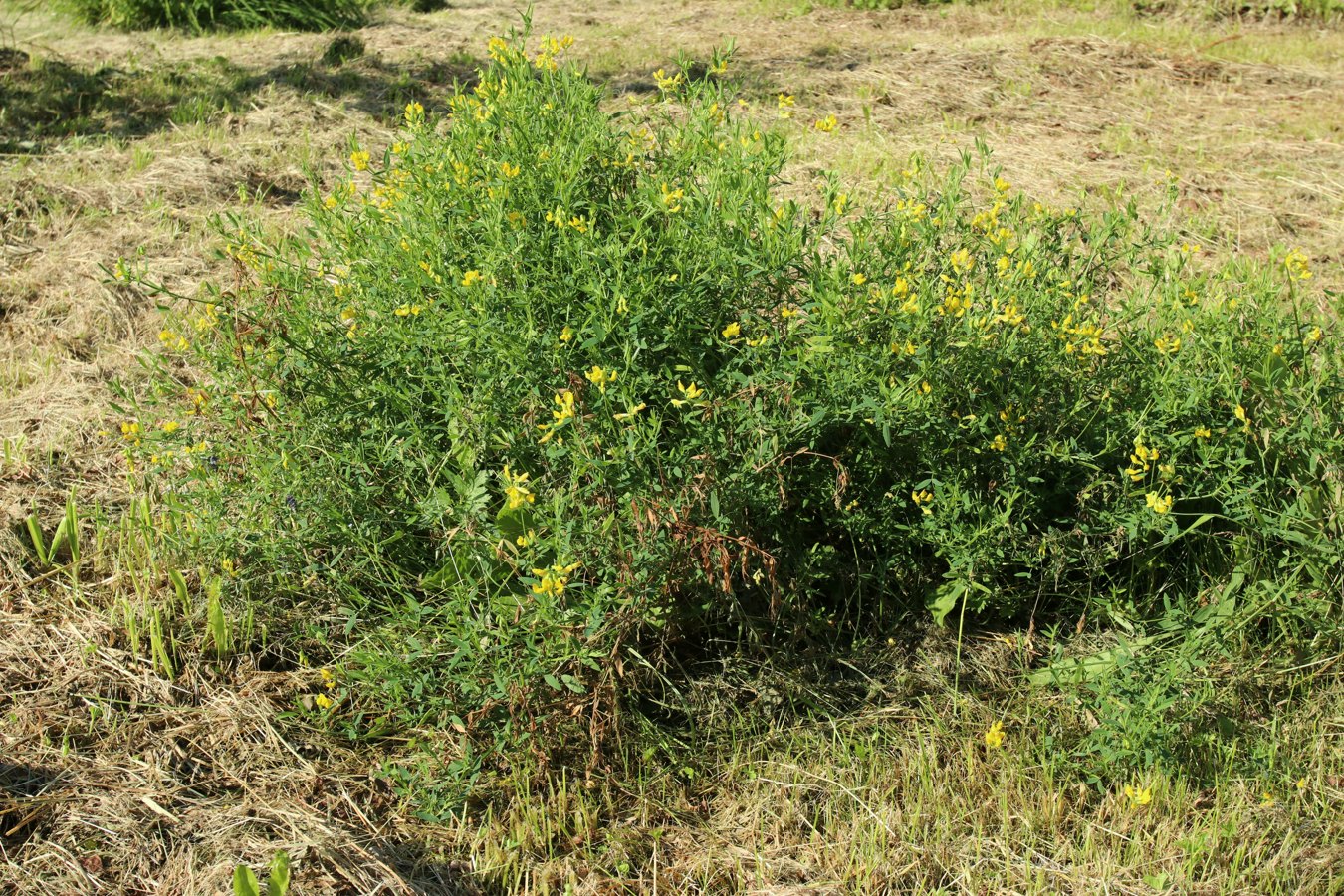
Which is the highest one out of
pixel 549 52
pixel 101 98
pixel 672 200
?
pixel 549 52

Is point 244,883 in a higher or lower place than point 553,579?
lower

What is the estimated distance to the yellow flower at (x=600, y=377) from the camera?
3.01 meters

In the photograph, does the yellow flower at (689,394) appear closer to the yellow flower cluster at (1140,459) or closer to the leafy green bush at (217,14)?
the yellow flower cluster at (1140,459)

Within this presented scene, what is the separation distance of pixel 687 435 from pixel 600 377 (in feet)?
1.23

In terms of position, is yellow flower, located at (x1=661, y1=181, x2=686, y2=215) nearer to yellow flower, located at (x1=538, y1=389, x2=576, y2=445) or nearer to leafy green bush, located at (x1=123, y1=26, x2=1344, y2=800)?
leafy green bush, located at (x1=123, y1=26, x2=1344, y2=800)

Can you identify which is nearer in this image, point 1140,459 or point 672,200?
point 1140,459

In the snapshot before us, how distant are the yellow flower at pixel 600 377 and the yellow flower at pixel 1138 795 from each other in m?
1.63

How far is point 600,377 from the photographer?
9.92ft

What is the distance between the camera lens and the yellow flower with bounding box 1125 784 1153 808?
291 centimetres

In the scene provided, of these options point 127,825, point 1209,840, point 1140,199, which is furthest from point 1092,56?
point 127,825

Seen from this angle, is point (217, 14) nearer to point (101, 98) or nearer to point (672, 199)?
point (101, 98)

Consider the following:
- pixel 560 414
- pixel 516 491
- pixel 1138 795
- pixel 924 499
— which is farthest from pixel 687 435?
pixel 1138 795

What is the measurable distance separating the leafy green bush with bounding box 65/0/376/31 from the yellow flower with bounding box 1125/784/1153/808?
25.8 ft

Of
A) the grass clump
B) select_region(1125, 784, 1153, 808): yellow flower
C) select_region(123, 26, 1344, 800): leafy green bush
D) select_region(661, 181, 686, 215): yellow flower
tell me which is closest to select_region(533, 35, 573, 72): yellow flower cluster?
select_region(123, 26, 1344, 800): leafy green bush
